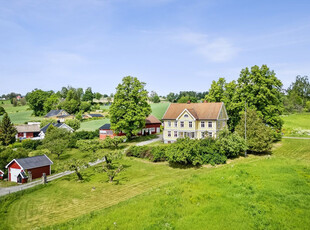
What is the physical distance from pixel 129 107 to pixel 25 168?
2377 cm

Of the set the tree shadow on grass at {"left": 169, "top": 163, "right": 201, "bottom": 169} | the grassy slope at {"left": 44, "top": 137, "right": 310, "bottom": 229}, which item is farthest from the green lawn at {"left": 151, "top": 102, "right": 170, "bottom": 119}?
the grassy slope at {"left": 44, "top": 137, "right": 310, "bottom": 229}

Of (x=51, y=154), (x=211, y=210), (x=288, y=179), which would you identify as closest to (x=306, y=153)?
(x=288, y=179)

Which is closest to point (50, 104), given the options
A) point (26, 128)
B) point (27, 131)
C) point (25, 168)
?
point (26, 128)

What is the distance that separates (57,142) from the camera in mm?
44031

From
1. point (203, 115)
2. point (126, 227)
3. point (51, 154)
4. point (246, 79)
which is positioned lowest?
point (51, 154)

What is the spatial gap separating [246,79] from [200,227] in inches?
1519

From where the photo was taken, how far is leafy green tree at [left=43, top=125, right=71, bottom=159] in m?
43.0

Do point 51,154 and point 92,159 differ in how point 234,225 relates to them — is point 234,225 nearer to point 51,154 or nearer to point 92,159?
point 92,159

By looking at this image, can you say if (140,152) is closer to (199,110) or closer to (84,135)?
(199,110)

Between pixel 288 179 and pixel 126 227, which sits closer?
pixel 126 227

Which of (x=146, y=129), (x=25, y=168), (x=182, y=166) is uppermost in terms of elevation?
(x=146, y=129)

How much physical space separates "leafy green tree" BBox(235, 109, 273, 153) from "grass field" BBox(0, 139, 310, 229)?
11.7 meters

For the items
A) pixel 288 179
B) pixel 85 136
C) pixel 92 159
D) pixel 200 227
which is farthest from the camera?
pixel 85 136

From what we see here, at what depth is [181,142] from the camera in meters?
34.5
